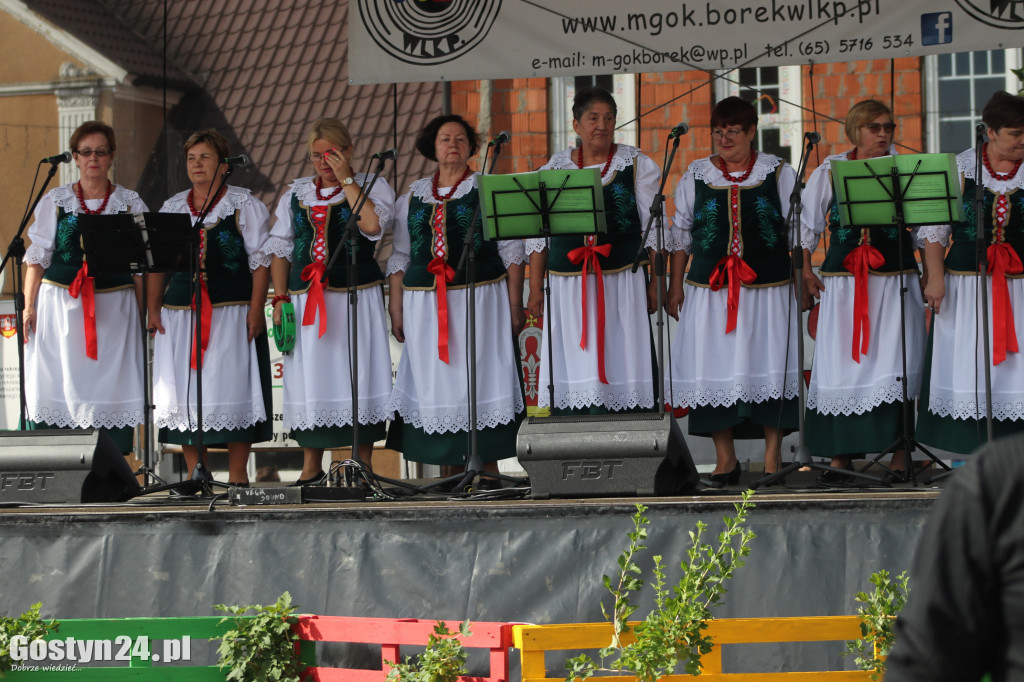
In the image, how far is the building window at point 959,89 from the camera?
39.7ft

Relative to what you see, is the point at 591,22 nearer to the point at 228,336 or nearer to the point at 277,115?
the point at 228,336

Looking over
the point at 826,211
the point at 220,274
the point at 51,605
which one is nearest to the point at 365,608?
the point at 51,605

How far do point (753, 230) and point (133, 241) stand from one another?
8.92ft

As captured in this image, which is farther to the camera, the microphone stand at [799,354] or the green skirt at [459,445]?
the green skirt at [459,445]

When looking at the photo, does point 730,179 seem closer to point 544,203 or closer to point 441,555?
point 544,203

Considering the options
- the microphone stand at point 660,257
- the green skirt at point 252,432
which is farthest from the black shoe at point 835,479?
the green skirt at point 252,432

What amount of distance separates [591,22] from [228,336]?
2433mm

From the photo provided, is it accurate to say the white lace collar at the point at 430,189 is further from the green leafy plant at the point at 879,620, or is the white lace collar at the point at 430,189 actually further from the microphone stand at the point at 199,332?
the green leafy plant at the point at 879,620

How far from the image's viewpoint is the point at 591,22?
21.6ft

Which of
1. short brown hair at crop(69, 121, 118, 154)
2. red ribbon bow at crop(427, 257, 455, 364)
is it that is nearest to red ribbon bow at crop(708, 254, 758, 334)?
red ribbon bow at crop(427, 257, 455, 364)

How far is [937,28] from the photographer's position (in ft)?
20.5

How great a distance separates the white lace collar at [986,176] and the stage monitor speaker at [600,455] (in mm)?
1886

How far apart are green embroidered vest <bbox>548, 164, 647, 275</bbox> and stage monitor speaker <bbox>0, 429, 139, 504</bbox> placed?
2163 mm

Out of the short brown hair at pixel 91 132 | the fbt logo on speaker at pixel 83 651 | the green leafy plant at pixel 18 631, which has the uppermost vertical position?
the short brown hair at pixel 91 132
